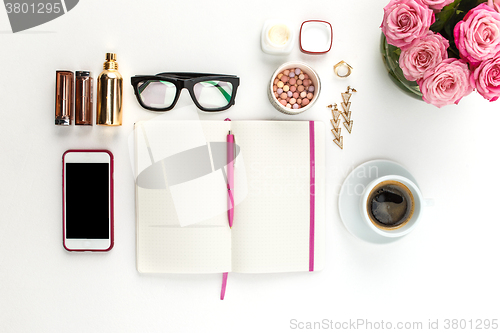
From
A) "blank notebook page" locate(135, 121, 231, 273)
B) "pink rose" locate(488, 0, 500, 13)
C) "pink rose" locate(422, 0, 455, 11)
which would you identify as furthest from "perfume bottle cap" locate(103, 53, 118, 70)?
"pink rose" locate(488, 0, 500, 13)

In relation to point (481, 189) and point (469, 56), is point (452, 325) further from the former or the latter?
point (469, 56)

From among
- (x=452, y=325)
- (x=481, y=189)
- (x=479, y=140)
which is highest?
(x=479, y=140)

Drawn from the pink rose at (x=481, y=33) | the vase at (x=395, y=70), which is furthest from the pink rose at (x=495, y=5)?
the vase at (x=395, y=70)

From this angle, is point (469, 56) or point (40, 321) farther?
Answer: point (40, 321)

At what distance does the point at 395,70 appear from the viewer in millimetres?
704

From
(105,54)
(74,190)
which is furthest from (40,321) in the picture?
(105,54)

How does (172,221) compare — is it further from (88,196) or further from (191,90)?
(191,90)

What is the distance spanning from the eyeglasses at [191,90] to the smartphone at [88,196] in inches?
6.6

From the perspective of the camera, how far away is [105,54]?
2.47 ft

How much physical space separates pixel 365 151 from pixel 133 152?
1.84ft

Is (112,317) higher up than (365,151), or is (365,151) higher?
(365,151)

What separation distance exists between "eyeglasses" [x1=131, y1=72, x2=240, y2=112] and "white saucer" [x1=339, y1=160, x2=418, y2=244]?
1.13 ft

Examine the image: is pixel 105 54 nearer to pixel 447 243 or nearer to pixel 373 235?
pixel 373 235

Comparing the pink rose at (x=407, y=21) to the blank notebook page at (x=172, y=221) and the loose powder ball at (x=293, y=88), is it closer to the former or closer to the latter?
the loose powder ball at (x=293, y=88)
